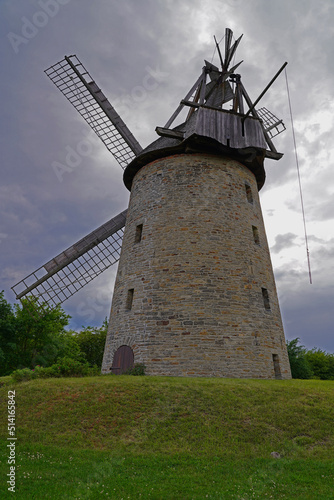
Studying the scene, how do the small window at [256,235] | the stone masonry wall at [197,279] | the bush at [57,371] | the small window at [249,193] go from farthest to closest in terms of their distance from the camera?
the small window at [249,193] < the small window at [256,235] < the stone masonry wall at [197,279] < the bush at [57,371]

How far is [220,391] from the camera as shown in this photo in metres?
10.3

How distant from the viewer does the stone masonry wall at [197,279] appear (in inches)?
520

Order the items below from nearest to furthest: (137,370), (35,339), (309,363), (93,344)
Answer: (137,370)
(35,339)
(309,363)
(93,344)

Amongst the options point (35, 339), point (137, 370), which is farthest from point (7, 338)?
point (137, 370)

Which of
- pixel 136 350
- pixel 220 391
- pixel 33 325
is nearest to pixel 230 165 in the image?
pixel 136 350

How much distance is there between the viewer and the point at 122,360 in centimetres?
1407

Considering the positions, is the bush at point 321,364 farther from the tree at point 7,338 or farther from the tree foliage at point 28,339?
the tree at point 7,338

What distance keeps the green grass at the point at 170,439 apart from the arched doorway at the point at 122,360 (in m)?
2.29

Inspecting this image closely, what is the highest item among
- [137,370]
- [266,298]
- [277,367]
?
[266,298]

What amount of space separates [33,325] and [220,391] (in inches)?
736

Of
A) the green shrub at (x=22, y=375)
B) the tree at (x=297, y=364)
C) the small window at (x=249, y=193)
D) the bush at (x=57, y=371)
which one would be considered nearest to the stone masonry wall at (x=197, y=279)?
the small window at (x=249, y=193)

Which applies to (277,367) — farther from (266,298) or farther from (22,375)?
(22,375)

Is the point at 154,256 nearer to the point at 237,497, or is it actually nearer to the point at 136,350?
the point at 136,350

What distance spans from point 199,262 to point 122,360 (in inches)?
188
